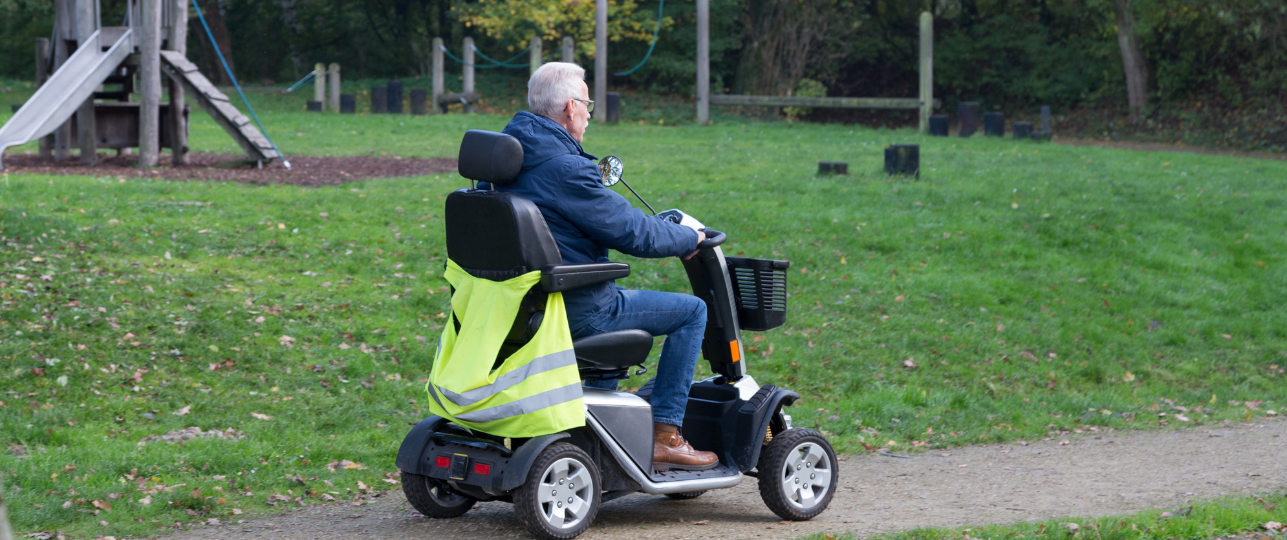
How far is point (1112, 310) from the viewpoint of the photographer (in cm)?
975

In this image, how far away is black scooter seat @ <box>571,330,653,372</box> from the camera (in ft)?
14.2

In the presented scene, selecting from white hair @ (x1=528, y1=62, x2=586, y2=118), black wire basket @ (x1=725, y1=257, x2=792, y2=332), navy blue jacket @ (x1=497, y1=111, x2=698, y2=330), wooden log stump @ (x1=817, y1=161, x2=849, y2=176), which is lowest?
black wire basket @ (x1=725, y1=257, x2=792, y2=332)

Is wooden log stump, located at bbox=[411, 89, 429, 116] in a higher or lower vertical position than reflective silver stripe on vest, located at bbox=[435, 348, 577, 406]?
higher

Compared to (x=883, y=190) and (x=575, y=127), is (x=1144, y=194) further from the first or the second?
(x=575, y=127)

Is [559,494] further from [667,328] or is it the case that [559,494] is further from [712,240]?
[712,240]

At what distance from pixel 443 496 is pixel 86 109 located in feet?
37.2

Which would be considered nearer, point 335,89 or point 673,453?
point 673,453

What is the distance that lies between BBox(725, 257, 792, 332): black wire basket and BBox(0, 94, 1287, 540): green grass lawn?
74.3 inches

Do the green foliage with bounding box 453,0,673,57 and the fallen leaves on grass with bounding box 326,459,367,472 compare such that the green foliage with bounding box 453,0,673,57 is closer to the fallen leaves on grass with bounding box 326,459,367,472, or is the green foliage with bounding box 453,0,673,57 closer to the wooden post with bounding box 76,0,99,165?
the wooden post with bounding box 76,0,99,165

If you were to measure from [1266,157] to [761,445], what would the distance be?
62.2 feet

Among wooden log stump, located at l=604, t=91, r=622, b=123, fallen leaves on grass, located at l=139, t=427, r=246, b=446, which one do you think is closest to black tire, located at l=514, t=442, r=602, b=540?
fallen leaves on grass, located at l=139, t=427, r=246, b=446

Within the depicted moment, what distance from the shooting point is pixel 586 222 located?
14.0ft

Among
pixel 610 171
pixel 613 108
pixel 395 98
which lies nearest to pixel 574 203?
pixel 610 171

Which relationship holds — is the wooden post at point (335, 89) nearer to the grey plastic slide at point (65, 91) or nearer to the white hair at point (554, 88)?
the grey plastic slide at point (65, 91)
